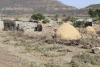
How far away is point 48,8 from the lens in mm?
94438

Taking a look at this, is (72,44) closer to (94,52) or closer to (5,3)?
(94,52)

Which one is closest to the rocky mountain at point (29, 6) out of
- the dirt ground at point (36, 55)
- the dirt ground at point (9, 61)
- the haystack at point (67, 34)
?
the haystack at point (67, 34)

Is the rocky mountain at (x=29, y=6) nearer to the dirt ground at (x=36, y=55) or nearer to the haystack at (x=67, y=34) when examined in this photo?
the haystack at (x=67, y=34)

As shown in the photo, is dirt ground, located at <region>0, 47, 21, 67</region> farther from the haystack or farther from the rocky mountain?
the rocky mountain

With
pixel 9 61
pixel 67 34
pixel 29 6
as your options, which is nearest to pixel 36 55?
pixel 9 61

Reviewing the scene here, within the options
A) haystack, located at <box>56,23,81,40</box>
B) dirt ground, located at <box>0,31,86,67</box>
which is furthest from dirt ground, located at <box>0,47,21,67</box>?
haystack, located at <box>56,23,81,40</box>

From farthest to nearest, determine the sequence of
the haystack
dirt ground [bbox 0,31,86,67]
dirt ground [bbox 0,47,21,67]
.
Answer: the haystack < dirt ground [bbox 0,31,86,67] < dirt ground [bbox 0,47,21,67]

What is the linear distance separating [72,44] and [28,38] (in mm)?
3920

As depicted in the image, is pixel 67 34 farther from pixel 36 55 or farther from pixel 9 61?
pixel 9 61

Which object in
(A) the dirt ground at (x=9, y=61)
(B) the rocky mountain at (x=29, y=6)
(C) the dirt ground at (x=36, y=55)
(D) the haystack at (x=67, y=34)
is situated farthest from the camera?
(B) the rocky mountain at (x=29, y=6)

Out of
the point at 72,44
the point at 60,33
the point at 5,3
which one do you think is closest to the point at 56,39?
the point at 60,33

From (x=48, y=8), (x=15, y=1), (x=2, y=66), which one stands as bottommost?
(x=2, y=66)

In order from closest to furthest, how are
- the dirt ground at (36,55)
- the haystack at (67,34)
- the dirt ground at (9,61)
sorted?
the dirt ground at (9,61)
the dirt ground at (36,55)
the haystack at (67,34)

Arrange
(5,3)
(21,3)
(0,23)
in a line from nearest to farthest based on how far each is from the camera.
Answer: (0,23), (5,3), (21,3)
